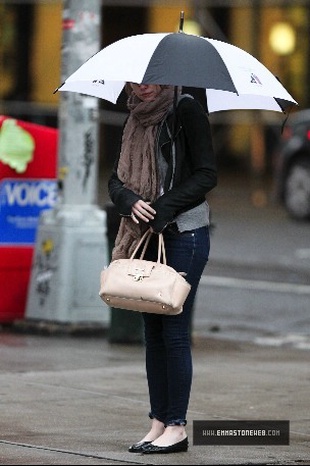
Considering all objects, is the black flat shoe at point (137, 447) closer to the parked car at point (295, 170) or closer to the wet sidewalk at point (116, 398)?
the wet sidewalk at point (116, 398)

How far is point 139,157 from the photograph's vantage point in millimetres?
7125

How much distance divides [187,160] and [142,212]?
39 cm

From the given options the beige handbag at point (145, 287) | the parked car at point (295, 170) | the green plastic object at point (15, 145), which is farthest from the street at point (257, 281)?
the beige handbag at point (145, 287)

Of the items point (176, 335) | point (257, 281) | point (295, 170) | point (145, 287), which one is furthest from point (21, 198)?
point (295, 170)

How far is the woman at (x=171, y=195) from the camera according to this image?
23.2 feet

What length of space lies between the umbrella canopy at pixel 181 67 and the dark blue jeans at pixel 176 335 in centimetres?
72

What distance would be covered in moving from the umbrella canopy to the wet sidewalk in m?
1.74

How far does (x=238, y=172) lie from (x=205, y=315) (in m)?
18.0

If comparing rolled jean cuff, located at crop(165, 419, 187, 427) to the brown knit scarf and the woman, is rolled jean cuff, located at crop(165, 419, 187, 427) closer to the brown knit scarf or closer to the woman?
the woman

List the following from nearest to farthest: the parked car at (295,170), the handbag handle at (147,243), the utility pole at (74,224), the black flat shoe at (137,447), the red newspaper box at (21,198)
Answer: the handbag handle at (147,243) < the black flat shoe at (137,447) < the utility pole at (74,224) < the red newspaper box at (21,198) < the parked car at (295,170)

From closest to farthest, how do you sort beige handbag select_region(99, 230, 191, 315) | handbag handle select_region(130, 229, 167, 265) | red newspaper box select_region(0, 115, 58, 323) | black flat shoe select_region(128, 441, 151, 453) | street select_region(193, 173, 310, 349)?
beige handbag select_region(99, 230, 191, 315), handbag handle select_region(130, 229, 167, 265), black flat shoe select_region(128, 441, 151, 453), red newspaper box select_region(0, 115, 58, 323), street select_region(193, 173, 310, 349)

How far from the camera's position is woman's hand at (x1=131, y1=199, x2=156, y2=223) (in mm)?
6938

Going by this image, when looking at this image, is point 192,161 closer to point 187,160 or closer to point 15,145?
point 187,160

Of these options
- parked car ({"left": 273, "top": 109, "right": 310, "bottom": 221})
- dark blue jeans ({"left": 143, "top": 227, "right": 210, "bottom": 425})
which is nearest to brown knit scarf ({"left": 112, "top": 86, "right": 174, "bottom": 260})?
dark blue jeans ({"left": 143, "top": 227, "right": 210, "bottom": 425})
